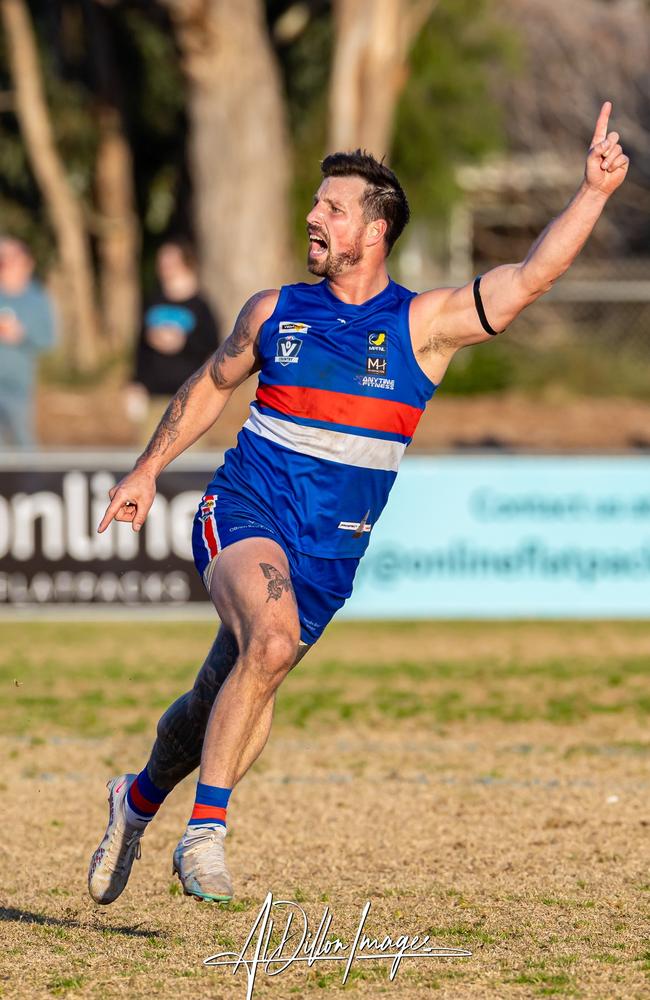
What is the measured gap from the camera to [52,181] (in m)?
27.3

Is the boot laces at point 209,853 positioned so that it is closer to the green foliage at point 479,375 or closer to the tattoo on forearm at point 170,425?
the tattoo on forearm at point 170,425

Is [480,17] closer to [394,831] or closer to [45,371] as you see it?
[45,371]

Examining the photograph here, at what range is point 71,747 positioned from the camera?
846 centimetres

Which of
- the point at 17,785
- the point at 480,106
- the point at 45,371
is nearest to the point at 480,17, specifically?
the point at 480,106

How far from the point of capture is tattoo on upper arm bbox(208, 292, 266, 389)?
5.51 m

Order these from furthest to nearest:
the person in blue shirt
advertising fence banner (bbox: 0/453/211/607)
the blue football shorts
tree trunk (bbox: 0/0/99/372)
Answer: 1. tree trunk (bbox: 0/0/99/372)
2. advertising fence banner (bbox: 0/453/211/607)
3. the blue football shorts
4. the person in blue shirt

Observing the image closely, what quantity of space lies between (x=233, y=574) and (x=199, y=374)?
32.8 inches

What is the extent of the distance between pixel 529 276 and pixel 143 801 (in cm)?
201

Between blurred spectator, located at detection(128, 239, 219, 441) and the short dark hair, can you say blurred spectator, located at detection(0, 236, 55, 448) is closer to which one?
blurred spectator, located at detection(128, 239, 219, 441)

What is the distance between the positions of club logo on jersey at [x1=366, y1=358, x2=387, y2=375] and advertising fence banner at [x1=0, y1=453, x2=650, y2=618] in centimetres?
747

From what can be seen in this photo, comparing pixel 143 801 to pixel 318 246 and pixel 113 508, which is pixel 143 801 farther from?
pixel 318 246

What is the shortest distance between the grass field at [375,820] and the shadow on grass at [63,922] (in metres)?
0.01

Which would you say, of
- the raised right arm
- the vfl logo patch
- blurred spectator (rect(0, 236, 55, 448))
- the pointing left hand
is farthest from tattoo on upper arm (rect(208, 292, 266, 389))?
blurred spectator (rect(0, 236, 55, 448))

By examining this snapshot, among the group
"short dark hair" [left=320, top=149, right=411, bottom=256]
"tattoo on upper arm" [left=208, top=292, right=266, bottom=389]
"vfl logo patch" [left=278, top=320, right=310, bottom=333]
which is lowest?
"tattoo on upper arm" [left=208, top=292, right=266, bottom=389]
